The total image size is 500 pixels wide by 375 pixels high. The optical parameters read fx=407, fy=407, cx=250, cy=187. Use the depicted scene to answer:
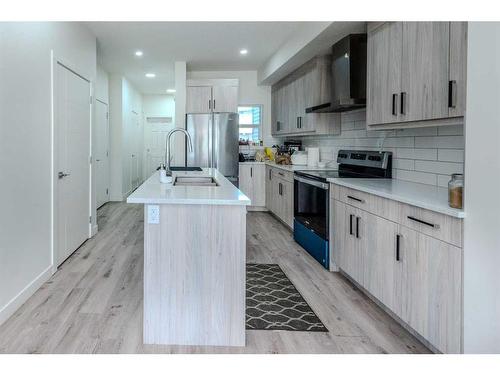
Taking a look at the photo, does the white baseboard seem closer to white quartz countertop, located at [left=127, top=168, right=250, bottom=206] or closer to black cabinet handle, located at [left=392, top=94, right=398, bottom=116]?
white quartz countertop, located at [left=127, top=168, right=250, bottom=206]

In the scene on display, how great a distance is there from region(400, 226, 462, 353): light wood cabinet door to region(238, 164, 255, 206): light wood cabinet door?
4.71 metres

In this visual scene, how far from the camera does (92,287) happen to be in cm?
334

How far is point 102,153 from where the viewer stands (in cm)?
760

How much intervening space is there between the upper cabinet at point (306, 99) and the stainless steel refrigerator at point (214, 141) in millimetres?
870

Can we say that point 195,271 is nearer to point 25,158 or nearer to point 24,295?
point 24,295

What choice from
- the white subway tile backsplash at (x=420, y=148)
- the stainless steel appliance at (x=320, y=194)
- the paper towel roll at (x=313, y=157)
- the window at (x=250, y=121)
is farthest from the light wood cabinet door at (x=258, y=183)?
the white subway tile backsplash at (x=420, y=148)

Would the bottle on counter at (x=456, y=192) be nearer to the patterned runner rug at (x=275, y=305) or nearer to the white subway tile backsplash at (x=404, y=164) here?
the patterned runner rug at (x=275, y=305)

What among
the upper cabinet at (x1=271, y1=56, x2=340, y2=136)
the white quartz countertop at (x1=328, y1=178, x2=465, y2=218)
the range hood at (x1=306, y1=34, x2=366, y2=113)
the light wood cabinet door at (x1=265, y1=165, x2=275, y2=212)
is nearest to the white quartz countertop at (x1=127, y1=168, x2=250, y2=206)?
the white quartz countertop at (x1=328, y1=178, x2=465, y2=218)

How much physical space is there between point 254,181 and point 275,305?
13.8 feet

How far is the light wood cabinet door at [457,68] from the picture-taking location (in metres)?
2.31

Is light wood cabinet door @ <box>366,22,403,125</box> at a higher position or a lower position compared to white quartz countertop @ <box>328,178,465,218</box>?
higher

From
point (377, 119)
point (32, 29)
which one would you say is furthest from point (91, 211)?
point (377, 119)

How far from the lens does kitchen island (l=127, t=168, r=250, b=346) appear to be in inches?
90.1
